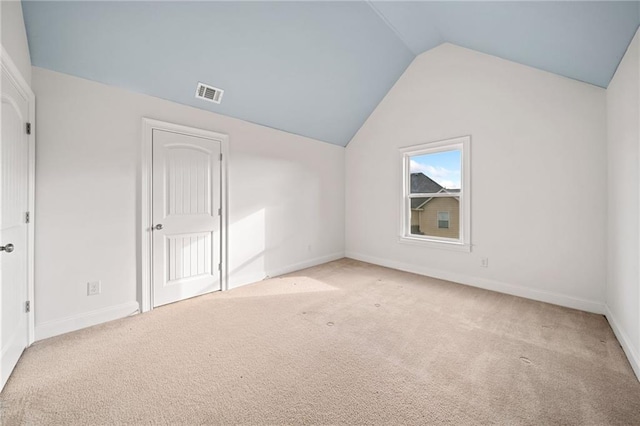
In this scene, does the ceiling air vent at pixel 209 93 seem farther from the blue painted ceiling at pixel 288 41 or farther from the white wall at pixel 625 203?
the white wall at pixel 625 203

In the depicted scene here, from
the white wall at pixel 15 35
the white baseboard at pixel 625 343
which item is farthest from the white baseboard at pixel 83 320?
the white baseboard at pixel 625 343

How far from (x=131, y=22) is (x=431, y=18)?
330 cm

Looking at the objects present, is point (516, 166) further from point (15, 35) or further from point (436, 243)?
point (15, 35)

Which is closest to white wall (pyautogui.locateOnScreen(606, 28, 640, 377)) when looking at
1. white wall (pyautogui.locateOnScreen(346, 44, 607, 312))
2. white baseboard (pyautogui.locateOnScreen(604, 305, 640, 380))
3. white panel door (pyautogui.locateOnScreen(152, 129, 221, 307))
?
white baseboard (pyautogui.locateOnScreen(604, 305, 640, 380))

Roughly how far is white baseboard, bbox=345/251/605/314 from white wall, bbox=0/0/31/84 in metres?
4.84

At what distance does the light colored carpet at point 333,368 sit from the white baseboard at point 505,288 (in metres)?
0.15

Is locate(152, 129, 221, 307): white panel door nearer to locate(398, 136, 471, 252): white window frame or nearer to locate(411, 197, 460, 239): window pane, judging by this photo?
locate(398, 136, 471, 252): white window frame

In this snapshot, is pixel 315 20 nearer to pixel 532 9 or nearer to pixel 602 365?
pixel 532 9

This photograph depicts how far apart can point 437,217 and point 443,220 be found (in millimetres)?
108

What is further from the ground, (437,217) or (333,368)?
(437,217)

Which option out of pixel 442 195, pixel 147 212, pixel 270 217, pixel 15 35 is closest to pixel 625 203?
pixel 442 195

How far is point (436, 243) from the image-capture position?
13.4 ft

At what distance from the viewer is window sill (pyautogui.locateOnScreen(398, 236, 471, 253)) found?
3807 millimetres

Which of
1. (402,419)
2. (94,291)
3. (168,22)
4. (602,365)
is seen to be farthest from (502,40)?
(94,291)
